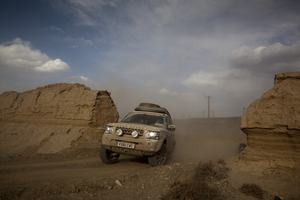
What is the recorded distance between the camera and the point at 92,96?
9.27m

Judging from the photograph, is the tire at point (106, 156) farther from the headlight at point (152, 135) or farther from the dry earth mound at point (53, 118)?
the dry earth mound at point (53, 118)

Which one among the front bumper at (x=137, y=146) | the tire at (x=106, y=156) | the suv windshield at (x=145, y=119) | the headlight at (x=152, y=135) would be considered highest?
the suv windshield at (x=145, y=119)

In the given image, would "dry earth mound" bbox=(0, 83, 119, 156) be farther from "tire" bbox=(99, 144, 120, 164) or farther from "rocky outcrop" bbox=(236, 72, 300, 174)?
"rocky outcrop" bbox=(236, 72, 300, 174)

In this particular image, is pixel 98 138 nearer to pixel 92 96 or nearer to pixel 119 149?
pixel 92 96

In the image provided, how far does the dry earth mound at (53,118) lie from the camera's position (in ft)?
26.7

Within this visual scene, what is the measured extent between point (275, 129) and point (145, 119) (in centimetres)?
407

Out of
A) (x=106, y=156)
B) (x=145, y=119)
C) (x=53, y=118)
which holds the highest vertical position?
(x=145, y=119)

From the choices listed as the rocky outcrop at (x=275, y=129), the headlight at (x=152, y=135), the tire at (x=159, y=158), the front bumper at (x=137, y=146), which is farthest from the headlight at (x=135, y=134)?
the rocky outcrop at (x=275, y=129)

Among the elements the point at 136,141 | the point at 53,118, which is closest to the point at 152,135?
the point at 136,141

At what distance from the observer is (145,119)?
6.92 metres

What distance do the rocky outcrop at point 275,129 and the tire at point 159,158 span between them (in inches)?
86.4

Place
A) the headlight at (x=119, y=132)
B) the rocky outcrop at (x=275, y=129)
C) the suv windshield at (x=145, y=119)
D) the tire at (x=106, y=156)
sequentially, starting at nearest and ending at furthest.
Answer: the rocky outcrop at (x=275, y=129)
the headlight at (x=119, y=132)
the tire at (x=106, y=156)
the suv windshield at (x=145, y=119)

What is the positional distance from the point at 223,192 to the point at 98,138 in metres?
6.91

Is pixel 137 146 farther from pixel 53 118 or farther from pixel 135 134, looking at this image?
pixel 53 118
